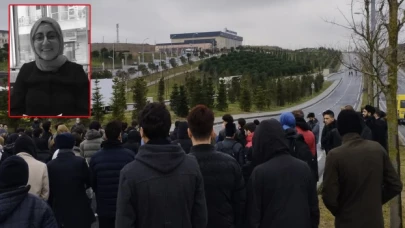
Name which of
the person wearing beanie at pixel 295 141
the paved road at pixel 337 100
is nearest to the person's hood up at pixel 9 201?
the person wearing beanie at pixel 295 141

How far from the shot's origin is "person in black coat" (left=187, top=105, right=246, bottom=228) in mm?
3738

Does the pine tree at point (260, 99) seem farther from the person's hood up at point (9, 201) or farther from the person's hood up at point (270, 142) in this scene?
the person's hood up at point (9, 201)

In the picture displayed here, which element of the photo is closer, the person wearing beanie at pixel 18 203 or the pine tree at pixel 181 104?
the person wearing beanie at pixel 18 203

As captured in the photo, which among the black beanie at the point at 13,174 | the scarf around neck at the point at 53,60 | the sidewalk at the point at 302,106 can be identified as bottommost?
the sidewalk at the point at 302,106

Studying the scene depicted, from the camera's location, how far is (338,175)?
4008mm

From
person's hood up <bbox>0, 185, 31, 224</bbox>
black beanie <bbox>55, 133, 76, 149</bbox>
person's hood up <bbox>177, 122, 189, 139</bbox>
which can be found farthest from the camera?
person's hood up <bbox>177, 122, 189, 139</bbox>

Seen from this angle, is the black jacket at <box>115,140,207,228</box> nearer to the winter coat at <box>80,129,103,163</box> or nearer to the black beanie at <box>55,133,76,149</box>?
the black beanie at <box>55,133,76,149</box>

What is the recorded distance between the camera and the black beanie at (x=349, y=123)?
4.16 meters

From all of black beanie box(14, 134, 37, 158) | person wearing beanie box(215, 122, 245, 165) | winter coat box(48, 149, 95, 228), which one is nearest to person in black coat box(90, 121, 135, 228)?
winter coat box(48, 149, 95, 228)

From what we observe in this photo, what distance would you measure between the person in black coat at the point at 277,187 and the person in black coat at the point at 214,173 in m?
0.15

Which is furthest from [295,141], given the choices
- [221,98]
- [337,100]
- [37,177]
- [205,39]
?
[205,39]

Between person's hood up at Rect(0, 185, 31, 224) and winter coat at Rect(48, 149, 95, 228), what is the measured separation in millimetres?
1996

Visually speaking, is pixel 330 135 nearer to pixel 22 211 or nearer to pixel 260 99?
pixel 22 211

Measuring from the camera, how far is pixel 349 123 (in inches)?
165
